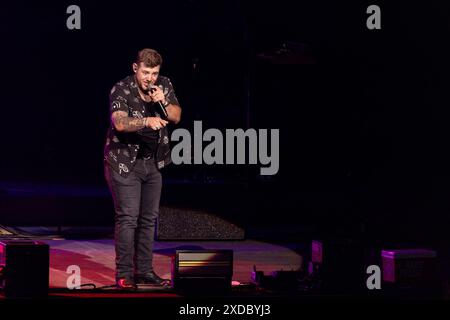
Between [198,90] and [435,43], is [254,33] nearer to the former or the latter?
[198,90]

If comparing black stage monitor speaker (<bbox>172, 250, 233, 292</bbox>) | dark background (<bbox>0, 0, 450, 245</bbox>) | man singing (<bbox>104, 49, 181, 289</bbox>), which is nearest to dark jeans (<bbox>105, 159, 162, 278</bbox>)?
man singing (<bbox>104, 49, 181, 289</bbox>)

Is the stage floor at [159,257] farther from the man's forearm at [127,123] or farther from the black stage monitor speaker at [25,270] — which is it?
the man's forearm at [127,123]

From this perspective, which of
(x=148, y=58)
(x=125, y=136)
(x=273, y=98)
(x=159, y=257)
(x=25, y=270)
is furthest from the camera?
(x=273, y=98)

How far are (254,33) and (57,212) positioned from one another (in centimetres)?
300

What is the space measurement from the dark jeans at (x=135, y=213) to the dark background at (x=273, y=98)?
6.05 ft

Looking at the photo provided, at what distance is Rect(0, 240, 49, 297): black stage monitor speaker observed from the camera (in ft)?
17.0

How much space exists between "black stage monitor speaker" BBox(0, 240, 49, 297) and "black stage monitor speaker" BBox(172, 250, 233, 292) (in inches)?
31.8

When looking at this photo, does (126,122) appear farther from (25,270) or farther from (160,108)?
(25,270)

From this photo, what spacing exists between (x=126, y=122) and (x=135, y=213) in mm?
600

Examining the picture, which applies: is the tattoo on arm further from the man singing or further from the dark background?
the dark background

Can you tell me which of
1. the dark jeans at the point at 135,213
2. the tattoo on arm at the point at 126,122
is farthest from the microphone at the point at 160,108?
the dark jeans at the point at 135,213

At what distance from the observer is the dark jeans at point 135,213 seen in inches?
215

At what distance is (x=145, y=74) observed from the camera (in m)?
5.40

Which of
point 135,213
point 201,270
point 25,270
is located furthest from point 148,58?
point 25,270
